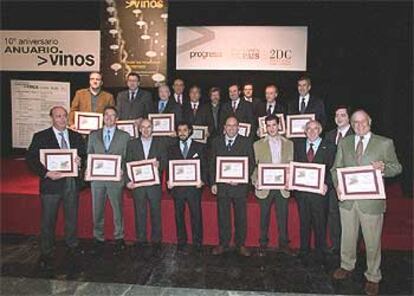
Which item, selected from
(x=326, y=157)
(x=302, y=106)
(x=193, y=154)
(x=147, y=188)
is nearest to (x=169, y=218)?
(x=147, y=188)

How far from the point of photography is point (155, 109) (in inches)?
246

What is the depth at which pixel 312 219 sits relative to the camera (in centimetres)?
498

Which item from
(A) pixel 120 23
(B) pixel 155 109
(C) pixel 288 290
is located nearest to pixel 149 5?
(A) pixel 120 23

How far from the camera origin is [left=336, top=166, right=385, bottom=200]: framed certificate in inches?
167

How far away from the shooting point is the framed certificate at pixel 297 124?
18.5ft

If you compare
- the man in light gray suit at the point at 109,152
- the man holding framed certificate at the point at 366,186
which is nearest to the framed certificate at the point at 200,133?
the man in light gray suit at the point at 109,152

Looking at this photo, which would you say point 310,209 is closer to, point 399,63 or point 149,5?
point 399,63

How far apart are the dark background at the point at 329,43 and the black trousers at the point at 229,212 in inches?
107

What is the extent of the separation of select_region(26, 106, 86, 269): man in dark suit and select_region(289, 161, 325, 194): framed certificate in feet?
7.85

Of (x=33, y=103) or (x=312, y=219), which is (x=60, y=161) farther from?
(x=33, y=103)

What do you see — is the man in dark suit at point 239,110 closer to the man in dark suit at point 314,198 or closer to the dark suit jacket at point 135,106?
the dark suit jacket at point 135,106

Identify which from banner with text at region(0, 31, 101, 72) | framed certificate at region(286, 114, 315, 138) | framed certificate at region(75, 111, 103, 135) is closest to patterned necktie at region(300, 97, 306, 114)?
framed certificate at region(286, 114, 315, 138)

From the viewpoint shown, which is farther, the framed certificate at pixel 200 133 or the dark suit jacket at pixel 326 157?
the framed certificate at pixel 200 133

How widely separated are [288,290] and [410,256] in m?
1.76
